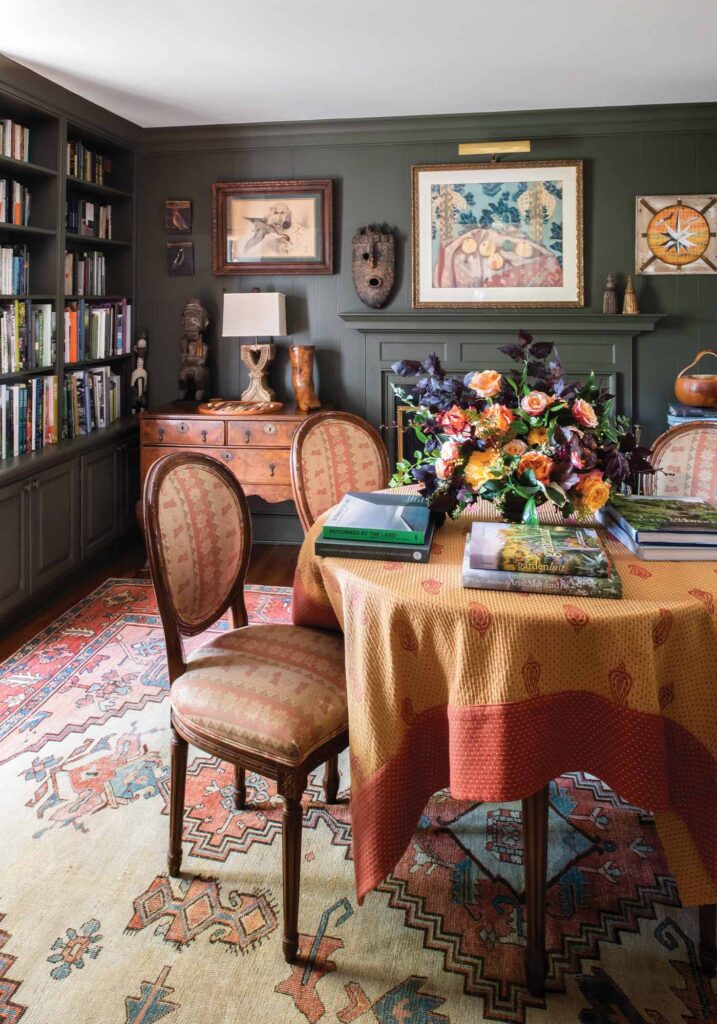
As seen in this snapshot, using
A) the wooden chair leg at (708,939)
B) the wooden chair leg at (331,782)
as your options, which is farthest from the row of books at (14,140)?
the wooden chair leg at (708,939)

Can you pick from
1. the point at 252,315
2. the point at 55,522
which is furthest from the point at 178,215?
the point at 55,522

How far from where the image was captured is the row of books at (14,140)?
3.43 m

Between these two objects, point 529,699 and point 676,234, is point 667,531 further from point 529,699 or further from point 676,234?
point 676,234

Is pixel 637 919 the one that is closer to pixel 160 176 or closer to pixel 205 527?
pixel 205 527

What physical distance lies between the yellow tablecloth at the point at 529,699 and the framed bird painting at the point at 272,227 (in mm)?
3285

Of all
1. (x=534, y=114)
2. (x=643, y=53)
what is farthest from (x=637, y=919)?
(x=534, y=114)

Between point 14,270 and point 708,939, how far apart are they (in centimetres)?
362

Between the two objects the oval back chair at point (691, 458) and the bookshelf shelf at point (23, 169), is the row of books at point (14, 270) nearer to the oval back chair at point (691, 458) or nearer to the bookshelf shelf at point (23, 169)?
the bookshelf shelf at point (23, 169)

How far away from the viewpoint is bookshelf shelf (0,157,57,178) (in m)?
3.41

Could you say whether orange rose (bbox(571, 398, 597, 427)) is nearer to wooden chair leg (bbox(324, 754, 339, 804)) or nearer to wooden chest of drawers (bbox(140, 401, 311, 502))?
wooden chair leg (bbox(324, 754, 339, 804))

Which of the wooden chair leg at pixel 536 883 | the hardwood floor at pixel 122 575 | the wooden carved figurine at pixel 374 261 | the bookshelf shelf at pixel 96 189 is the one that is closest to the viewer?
the wooden chair leg at pixel 536 883

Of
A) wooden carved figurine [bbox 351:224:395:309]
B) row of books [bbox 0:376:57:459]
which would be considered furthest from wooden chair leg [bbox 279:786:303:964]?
wooden carved figurine [bbox 351:224:395:309]

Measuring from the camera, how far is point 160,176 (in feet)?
15.0

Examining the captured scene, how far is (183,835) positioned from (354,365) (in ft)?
10.0
